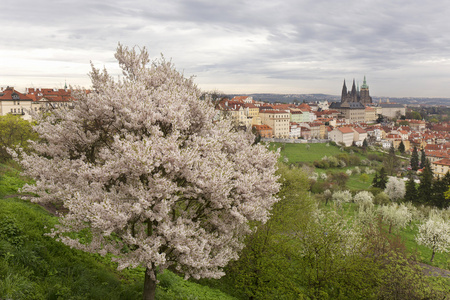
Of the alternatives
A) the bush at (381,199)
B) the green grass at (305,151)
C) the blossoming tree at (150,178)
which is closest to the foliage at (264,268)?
the blossoming tree at (150,178)

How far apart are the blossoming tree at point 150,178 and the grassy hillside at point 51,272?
4.05 ft

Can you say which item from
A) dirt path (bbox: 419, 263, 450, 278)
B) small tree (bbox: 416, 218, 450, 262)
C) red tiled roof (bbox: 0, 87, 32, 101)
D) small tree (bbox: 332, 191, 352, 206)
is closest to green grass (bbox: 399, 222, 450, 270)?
small tree (bbox: 416, 218, 450, 262)

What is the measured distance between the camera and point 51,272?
32.1 ft

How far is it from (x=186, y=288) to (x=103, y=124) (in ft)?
26.1

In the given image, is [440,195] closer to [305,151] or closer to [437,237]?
[437,237]

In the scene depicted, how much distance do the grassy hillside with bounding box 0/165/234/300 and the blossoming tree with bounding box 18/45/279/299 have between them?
1.24 m

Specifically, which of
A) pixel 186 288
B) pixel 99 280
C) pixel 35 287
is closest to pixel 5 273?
pixel 35 287

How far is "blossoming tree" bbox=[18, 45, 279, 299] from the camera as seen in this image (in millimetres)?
8438

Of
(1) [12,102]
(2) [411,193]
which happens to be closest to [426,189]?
(2) [411,193]

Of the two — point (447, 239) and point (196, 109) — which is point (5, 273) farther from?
point (447, 239)

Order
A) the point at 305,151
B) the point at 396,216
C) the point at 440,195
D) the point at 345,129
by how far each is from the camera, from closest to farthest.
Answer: the point at 396,216
the point at 440,195
the point at 305,151
the point at 345,129

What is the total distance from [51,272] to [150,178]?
4.79 metres

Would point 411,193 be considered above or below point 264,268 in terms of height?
below

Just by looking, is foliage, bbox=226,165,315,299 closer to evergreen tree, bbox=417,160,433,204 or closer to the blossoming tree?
the blossoming tree
